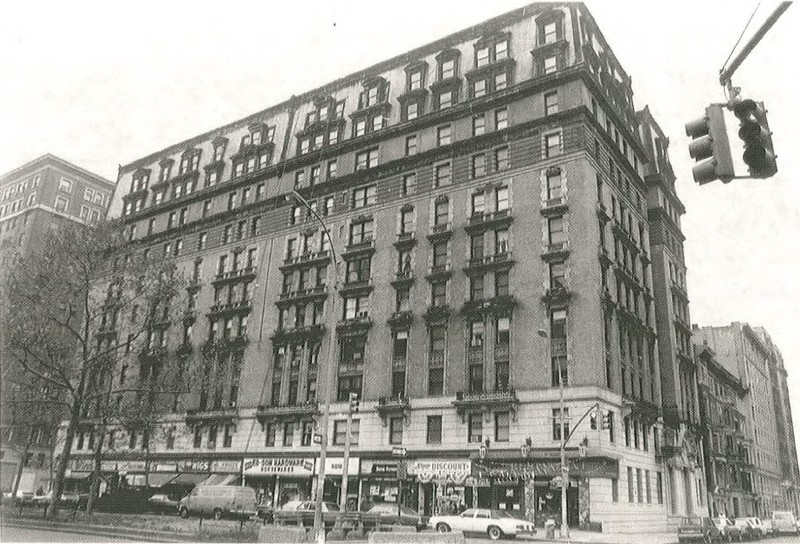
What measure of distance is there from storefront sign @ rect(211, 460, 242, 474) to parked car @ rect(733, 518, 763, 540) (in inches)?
1492

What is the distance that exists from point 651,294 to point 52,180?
78.2 meters

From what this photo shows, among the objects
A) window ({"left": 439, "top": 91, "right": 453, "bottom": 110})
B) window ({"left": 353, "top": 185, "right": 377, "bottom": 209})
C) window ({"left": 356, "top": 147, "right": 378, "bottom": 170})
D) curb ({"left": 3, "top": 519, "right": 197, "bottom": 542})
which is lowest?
curb ({"left": 3, "top": 519, "right": 197, "bottom": 542})

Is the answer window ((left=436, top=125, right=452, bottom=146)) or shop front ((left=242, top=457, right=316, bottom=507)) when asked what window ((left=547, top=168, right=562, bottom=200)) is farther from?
shop front ((left=242, top=457, right=316, bottom=507))

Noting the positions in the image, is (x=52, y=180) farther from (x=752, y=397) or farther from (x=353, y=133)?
(x=752, y=397)

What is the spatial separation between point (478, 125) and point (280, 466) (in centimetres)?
3107

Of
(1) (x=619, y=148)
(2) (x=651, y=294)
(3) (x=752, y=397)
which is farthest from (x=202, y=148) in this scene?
(3) (x=752, y=397)

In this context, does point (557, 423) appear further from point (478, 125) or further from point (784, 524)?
point (784, 524)

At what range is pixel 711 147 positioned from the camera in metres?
8.25

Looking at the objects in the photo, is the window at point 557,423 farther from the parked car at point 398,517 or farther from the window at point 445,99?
the window at point 445,99

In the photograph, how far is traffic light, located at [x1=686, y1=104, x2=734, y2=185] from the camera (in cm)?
804

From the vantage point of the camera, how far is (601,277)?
149ft

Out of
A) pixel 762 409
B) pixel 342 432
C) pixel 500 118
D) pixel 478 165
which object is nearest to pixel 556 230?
pixel 478 165

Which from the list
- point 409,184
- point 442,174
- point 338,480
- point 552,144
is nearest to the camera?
point 552,144

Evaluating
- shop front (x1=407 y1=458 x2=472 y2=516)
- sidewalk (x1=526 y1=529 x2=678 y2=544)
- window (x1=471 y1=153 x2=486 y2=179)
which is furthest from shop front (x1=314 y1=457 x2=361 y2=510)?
window (x1=471 y1=153 x2=486 y2=179)
